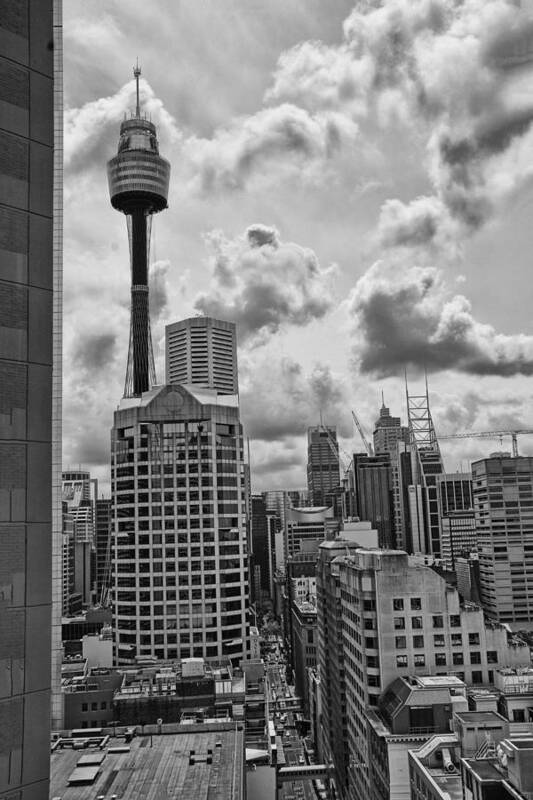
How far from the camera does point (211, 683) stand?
95750 mm

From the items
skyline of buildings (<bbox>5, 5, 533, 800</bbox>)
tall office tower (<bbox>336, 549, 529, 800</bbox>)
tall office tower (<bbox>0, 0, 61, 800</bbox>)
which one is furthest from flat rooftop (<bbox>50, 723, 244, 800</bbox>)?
tall office tower (<bbox>0, 0, 61, 800</bbox>)

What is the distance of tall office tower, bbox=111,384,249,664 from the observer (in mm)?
135125

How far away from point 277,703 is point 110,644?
2591 inches

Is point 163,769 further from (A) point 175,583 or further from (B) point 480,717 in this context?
(A) point 175,583

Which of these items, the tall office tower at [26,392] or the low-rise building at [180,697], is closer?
the tall office tower at [26,392]

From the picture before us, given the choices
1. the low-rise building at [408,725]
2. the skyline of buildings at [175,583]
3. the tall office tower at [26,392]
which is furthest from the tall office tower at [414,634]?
the tall office tower at [26,392]

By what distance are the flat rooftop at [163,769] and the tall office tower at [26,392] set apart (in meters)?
44.2

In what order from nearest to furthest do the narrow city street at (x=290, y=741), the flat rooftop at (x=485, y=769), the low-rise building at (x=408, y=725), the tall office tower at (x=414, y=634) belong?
1. the flat rooftop at (x=485, y=769)
2. the low-rise building at (x=408, y=725)
3. the tall office tower at (x=414, y=634)
4. the narrow city street at (x=290, y=741)

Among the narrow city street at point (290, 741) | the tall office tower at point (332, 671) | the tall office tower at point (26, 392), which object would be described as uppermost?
the tall office tower at point (26, 392)

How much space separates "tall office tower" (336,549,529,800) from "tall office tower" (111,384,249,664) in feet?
185

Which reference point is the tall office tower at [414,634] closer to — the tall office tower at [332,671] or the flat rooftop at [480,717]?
the flat rooftop at [480,717]

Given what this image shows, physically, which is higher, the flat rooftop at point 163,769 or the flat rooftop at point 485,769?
the flat rooftop at point 485,769

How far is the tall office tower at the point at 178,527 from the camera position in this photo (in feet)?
443

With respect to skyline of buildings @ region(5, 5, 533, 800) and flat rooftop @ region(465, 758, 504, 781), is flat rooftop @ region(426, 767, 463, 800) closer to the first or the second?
skyline of buildings @ region(5, 5, 533, 800)
